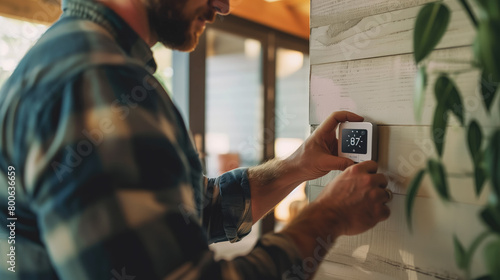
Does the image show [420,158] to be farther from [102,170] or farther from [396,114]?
[102,170]

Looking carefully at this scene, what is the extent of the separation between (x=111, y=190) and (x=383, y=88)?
2.23 feet

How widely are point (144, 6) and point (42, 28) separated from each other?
1648 millimetres

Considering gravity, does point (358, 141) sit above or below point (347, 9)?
below

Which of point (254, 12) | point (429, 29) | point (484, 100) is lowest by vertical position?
point (484, 100)

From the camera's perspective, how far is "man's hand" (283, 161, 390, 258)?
26.2 inches

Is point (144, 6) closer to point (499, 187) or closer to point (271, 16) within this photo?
point (499, 187)

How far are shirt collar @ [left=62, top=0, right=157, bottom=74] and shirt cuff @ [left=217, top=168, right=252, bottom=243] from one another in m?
0.49

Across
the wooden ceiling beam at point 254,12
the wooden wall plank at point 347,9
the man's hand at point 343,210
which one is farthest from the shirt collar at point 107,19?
the wooden ceiling beam at point 254,12

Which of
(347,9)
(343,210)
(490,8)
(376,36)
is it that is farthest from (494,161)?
(347,9)

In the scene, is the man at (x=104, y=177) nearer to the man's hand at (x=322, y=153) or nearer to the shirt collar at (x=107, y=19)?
the shirt collar at (x=107, y=19)

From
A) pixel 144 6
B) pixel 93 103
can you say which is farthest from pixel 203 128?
pixel 93 103

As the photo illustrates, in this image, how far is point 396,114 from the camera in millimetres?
903

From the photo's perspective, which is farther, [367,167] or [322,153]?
[322,153]

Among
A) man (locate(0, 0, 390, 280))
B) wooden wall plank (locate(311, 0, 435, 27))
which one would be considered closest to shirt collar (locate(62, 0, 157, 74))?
man (locate(0, 0, 390, 280))
